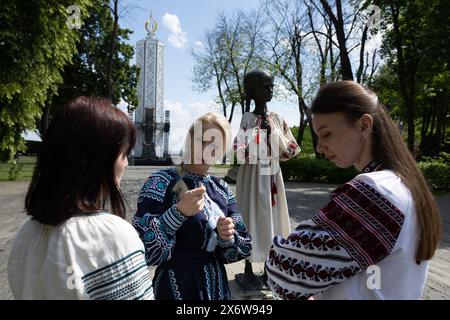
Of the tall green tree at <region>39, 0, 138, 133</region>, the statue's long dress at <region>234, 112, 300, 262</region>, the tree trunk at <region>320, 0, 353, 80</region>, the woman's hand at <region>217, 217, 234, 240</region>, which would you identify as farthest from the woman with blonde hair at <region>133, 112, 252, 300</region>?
the tall green tree at <region>39, 0, 138, 133</region>

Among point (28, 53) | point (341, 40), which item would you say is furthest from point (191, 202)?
point (341, 40)

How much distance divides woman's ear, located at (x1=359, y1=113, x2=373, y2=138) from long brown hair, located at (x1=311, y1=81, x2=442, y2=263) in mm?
13

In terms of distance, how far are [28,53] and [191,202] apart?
11076mm

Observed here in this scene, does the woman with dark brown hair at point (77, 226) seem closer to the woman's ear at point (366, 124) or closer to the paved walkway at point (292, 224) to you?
the woman's ear at point (366, 124)

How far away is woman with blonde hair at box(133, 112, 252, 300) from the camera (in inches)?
74.4

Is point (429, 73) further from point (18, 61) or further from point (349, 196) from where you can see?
point (349, 196)

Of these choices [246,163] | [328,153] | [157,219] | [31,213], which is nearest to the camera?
[31,213]

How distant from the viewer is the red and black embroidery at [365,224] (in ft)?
3.80

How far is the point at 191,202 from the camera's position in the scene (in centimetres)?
183

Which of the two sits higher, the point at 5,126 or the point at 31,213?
the point at 5,126

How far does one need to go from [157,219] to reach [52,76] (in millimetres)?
12094

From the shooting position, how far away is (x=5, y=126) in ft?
41.0
